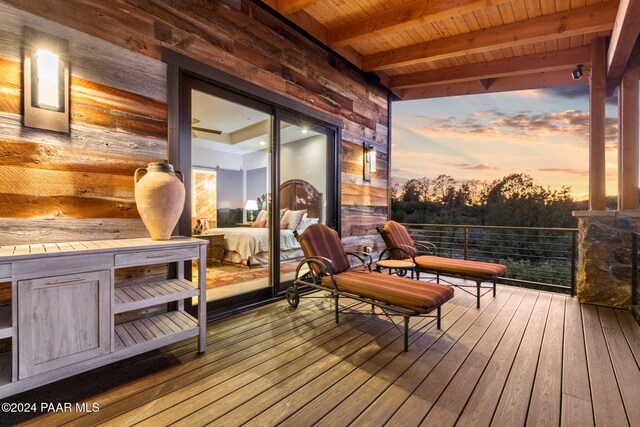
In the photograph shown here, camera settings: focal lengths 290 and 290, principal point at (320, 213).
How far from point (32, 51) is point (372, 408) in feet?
9.39

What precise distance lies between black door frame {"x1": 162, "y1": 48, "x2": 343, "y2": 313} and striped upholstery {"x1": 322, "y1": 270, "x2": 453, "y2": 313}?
90 cm

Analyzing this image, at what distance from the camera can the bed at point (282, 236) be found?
367 centimetres

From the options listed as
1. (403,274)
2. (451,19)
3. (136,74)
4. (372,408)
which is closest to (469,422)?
(372,408)

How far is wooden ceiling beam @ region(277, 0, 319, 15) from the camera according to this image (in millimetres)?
2873

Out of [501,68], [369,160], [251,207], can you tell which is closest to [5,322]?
[251,207]

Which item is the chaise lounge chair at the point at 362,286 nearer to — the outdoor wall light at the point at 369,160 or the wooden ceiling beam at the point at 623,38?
the outdoor wall light at the point at 369,160

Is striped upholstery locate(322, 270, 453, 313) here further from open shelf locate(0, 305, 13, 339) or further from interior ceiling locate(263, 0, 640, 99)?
interior ceiling locate(263, 0, 640, 99)

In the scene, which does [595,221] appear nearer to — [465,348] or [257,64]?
[465,348]

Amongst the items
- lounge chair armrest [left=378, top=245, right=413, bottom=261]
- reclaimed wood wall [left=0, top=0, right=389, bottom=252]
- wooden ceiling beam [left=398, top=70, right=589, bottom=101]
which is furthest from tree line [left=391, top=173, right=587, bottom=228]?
reclaimed wood wall [left=0, top=0, right=389, bottom=252]

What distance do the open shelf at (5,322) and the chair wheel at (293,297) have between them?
6.86 feet

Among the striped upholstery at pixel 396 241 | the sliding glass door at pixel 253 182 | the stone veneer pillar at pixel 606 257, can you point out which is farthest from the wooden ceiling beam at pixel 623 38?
the sliding glass door at pixel 253 182

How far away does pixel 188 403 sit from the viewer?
156 centimetres

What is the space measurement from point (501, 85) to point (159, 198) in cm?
544

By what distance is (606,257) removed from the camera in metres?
3.28
